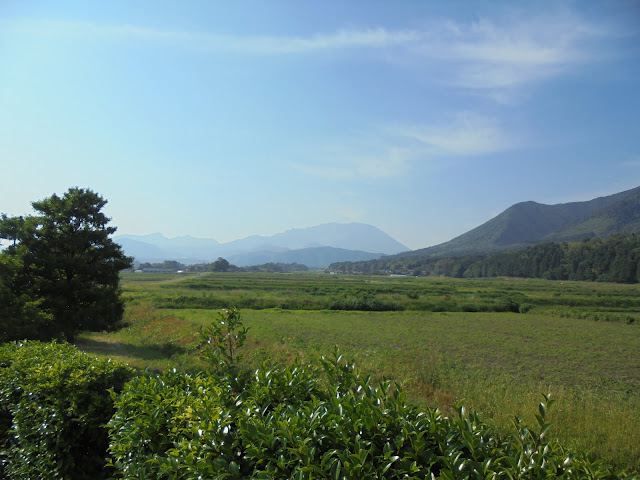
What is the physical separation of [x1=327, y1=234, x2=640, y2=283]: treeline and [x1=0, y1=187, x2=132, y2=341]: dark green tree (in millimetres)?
93139

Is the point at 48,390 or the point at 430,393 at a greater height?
the point at 48,390

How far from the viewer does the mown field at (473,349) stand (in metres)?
7.04

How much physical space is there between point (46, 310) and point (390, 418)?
56.4 ft

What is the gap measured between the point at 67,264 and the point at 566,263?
114842 millimetres

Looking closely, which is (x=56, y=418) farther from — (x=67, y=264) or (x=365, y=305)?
(x=365, y=305)

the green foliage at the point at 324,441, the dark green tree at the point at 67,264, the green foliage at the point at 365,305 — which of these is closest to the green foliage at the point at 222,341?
the green foliage at the point at 324,441

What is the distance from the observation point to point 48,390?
4.07 m

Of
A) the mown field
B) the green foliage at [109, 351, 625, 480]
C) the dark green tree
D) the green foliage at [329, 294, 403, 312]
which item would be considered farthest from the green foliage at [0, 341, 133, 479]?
the green foliage at [329, 294, 403, 312]

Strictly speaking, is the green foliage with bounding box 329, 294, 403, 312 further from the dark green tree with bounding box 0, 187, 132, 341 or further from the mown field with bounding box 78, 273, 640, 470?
the dark green tree with bounding box 0, 187, 132, 341

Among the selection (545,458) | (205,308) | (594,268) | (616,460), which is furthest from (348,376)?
(594,268)

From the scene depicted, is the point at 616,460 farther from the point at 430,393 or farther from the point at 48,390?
the point at 48,390

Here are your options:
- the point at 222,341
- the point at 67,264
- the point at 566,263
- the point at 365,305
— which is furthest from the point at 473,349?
the point at 566,263

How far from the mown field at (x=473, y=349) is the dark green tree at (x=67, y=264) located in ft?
5.67

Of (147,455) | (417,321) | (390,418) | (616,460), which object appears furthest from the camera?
(417,321)
